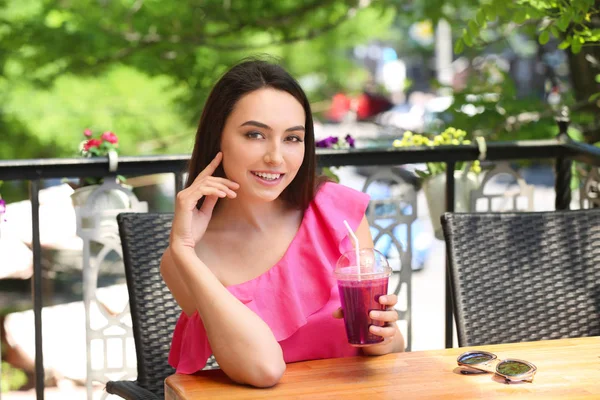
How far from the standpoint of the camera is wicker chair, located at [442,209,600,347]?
7.48ft

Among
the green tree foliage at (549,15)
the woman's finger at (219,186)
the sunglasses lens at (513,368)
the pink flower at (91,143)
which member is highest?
the green tree foliage at (549,15)

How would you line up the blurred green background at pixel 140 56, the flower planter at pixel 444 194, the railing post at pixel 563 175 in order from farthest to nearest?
the blurred green background at pixel 140 56, the flower planter at pixel 444 194, the railing post at pixel 563 175

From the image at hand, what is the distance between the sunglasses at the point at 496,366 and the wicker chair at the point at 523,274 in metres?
0.48

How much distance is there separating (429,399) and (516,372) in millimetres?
195

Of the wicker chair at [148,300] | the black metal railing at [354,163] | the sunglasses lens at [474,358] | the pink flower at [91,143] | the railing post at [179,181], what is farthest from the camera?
the pink flower at [91,143]

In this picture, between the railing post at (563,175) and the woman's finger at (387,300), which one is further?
the railing post at (563,175)

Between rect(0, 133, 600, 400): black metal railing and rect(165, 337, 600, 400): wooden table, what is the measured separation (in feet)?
3.78

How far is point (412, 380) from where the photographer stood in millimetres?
1690

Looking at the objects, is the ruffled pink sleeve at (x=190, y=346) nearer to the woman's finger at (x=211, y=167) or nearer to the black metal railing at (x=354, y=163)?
the woman's finger at (x=211, y=167)

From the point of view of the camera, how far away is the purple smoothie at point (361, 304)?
1.68 m

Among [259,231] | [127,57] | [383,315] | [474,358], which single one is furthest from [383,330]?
[127,57]

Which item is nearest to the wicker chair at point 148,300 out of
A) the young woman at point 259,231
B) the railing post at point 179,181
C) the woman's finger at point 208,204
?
the young woman at point 259,231

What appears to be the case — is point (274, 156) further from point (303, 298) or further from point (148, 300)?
point (148, 300)

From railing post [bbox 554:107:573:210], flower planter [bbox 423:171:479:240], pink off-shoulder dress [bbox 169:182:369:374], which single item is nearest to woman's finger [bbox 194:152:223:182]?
pink off-shoulder dress [bbox 169:182:369:374]
